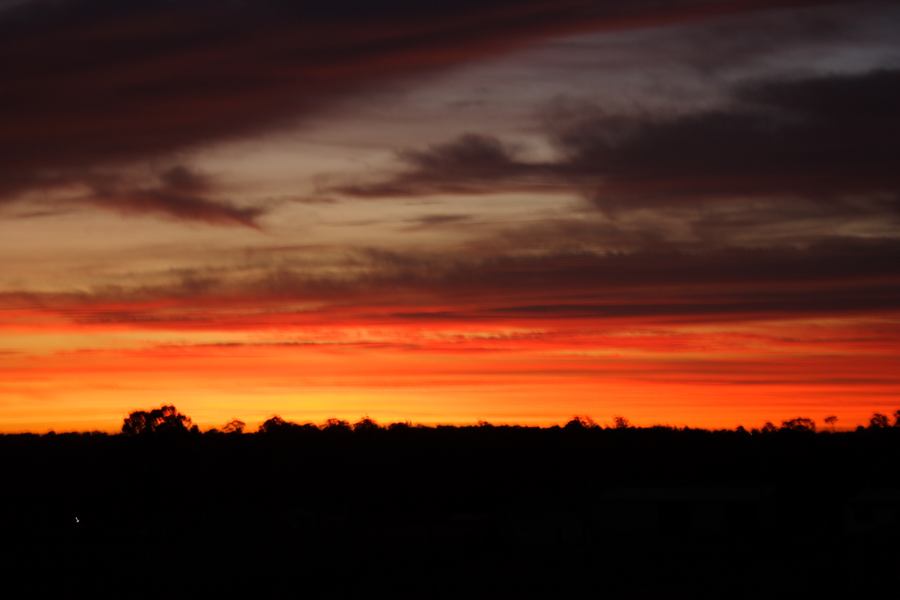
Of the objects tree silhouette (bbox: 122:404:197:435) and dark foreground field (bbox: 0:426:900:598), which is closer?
dark foreground field (bbox: 0:426:900:598)

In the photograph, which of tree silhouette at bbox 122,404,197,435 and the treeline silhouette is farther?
tree silhouette at bbox 122,404,197,435

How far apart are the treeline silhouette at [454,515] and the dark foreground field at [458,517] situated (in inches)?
7.6

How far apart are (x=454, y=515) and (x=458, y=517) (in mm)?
4994

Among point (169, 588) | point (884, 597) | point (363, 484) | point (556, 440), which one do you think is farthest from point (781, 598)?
point (556, 440)

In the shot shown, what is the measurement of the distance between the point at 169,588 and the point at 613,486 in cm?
4882

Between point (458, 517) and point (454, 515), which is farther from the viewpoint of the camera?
point (454, 515)

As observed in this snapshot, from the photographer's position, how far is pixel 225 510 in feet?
270

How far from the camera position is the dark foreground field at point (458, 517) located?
4522cm

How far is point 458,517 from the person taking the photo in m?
72.4

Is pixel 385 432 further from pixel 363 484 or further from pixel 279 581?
pixel 279 581

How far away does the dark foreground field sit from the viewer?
45.2 meters

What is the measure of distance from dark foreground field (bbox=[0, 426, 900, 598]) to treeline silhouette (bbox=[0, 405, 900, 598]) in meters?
0.19

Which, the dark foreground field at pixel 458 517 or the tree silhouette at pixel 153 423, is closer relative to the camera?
the dark foreground field at pixel 458 517

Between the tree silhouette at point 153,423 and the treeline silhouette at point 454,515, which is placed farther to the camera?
the tree silhouette at point 153,423
